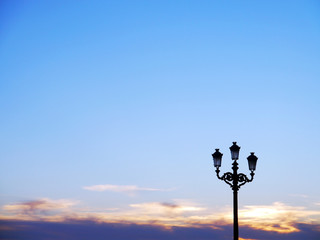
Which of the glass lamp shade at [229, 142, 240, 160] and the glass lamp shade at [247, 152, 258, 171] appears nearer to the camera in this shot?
the glass lamp shade at [229, 142, 240, 160]

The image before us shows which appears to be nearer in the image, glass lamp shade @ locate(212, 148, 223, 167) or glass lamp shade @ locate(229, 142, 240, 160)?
glass lamp shade @ locate(229, 142, 240, 160)

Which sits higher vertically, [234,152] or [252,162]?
[234,152]

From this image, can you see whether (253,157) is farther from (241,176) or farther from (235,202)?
(235,202)

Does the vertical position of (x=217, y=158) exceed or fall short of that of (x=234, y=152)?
it falls short

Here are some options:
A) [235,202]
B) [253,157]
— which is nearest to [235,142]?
[253,157]

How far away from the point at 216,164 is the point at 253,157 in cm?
141

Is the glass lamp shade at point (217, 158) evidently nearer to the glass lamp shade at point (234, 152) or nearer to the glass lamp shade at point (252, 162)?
the glass lamp shade at point (234, 152)

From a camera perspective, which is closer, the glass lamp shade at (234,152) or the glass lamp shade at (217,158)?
the glass lamp shade at (234,152)

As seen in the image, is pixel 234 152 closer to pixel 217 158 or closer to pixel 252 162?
pixel 217 158

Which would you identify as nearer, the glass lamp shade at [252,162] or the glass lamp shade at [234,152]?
the glass lamp shade at [234,152]

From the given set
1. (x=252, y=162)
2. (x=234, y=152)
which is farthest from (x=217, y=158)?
(x=252, y=162)

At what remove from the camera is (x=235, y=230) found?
1580cm

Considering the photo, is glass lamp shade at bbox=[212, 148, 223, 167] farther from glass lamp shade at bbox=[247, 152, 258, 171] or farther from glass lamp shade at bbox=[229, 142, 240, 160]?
glass lamp shade at bbox=[247, 152, 258, 171]

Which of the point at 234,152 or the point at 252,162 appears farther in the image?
the point at 252,162
